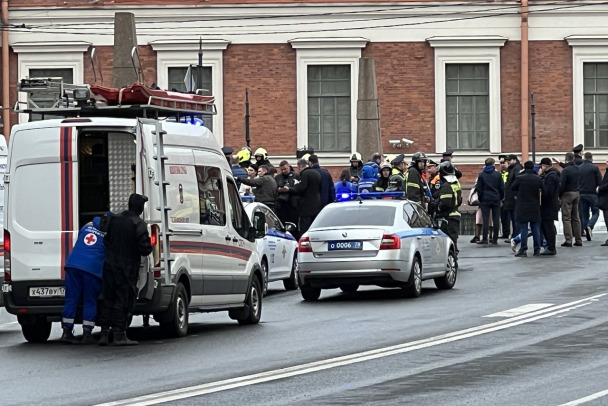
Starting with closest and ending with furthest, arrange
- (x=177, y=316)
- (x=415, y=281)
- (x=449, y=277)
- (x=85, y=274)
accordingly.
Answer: (x=85, y=274)
(x=177, y=316)
(x=415, y=281)
(x=449, y=277)

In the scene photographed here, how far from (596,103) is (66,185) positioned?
33.3m

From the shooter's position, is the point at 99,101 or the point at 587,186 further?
the point at 587,186

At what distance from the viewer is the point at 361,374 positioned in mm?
13148

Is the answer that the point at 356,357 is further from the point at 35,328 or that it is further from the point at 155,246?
the point at 35,328

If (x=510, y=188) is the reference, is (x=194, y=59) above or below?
above

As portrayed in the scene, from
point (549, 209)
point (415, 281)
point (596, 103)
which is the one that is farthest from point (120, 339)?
point (596, 103)

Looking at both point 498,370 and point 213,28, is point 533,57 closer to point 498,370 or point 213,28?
point 213,28

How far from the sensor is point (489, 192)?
3309cm

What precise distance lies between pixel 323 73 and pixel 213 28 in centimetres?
350

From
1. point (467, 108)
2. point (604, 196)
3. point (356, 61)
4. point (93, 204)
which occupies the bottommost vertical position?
point (604, 196)

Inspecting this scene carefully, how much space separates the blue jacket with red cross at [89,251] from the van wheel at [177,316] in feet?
2.75

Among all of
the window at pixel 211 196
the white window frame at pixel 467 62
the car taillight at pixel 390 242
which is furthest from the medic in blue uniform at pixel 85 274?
the white window frame at pixel 467 62

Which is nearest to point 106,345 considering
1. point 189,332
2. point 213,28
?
point 189,332

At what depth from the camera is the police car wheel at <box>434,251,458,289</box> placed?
23500 mm
